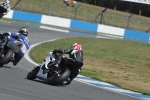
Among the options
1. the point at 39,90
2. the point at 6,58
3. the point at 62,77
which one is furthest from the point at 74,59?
the point at 6,58

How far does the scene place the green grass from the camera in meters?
16.1

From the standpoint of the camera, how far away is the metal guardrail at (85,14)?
38312mm

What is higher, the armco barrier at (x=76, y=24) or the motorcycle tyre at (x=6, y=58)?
the motorcycle tyre at (x=6, y=58)

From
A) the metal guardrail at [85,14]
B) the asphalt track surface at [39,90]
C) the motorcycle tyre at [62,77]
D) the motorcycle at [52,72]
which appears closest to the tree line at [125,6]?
the metal guardrail at [85,14]

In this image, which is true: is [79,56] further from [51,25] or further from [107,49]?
[51,25]

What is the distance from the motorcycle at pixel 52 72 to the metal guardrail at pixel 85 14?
25.6m

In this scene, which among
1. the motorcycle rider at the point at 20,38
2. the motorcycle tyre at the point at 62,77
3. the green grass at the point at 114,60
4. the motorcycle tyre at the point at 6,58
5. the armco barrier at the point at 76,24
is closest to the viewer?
the motorcycle tyre at the point at 62,77

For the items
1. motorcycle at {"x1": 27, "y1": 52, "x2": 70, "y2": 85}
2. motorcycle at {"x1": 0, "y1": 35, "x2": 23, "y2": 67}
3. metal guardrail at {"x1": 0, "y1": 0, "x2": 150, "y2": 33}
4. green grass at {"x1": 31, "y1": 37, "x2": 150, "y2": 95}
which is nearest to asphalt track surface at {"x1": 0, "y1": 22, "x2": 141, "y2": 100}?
motorcycle at {"x1": 27, "y1": 52, "x2": 70, "y2": 85}

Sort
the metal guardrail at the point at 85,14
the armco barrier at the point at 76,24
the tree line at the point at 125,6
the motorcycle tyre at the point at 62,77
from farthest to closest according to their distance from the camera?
the tree line at the point at 125,6
the metal guardrail at the point at 85,14
the armco barrier at the point at 76,24
the motorcycle tyre at the point at 62,77

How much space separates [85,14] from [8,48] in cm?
2658

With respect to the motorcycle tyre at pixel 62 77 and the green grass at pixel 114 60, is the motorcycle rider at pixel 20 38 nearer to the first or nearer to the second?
the motorcycle tyre at pixel 62 77

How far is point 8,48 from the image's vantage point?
43.8 ft

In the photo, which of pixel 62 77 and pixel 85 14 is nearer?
pixel 62 77

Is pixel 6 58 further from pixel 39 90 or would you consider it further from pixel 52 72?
pixel 39 90
